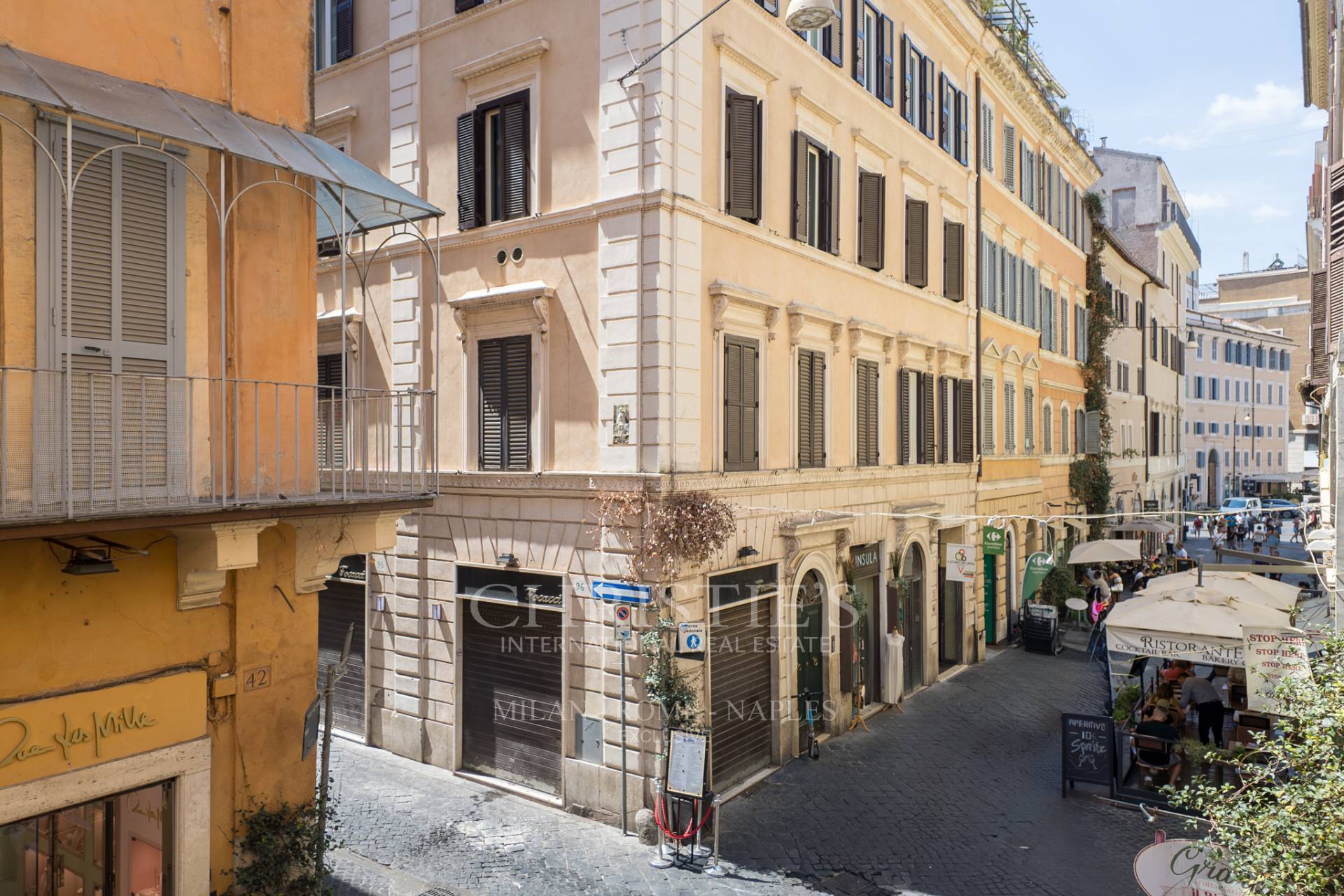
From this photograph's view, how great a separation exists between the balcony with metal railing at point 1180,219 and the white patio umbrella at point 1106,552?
28339 mm

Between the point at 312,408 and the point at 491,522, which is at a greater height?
the point at 312,408

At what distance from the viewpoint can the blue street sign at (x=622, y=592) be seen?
37.1ft

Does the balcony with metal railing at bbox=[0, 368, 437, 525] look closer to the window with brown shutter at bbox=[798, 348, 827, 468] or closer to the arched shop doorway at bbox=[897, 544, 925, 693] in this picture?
the window with brown shutter at bbox=[798, 348, 827, 468]

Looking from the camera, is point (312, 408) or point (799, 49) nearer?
point (312, 408)

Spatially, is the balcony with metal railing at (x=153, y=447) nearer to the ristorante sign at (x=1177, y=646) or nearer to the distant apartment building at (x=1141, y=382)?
the ristorante sign at (x=1177, y=646)

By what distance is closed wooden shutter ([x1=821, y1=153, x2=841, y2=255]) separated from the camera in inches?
584

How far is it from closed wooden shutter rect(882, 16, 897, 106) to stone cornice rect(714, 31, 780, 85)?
4.26 meters

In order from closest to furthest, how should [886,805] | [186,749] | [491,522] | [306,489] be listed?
[186,749] < [306,489] < [886,805] < [491,522]

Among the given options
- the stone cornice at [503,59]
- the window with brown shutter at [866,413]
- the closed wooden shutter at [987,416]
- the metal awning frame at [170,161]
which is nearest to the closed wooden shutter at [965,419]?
the closed wooden shutter at [987,416]

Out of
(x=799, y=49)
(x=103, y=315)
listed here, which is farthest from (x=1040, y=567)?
(x=103, y=315)

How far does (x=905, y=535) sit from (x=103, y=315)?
1457 centimetres

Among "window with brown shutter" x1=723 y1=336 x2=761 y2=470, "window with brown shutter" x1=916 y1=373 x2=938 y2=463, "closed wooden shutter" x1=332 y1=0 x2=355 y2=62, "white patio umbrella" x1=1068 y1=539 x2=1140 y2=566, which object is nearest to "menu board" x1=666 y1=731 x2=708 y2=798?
"window with brown shutter" x1=723 y1=336 x2=761 y2=470

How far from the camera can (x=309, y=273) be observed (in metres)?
7.52

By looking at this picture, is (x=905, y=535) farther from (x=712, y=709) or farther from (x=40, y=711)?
(x=40, y=711)
